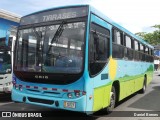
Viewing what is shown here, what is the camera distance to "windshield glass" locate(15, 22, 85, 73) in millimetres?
6730

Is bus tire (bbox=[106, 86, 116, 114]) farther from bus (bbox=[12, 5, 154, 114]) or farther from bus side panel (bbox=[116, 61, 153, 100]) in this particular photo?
bus side panel (bbox=[116, 61, 153, 100])

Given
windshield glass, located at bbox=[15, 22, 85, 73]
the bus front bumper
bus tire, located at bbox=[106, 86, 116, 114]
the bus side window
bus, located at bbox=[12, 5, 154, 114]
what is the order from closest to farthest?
the bus front bumper, bus, located at bbox=[12, 5, 154, 114], windshield glass, located at bbox=[15, 22, 85, 73], the bus side window, bus tire, located at bbox=[106, 86, 116, 114]

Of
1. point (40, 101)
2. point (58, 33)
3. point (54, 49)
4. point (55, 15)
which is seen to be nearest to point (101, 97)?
point (40, 101)

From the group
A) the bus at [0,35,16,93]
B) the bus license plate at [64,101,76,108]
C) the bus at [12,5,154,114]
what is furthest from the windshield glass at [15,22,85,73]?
the bus at [0,35,16,93]

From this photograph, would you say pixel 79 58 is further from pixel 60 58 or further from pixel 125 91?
pixel 125 91

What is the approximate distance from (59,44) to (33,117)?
2.53 meters

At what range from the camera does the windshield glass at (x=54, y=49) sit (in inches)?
265

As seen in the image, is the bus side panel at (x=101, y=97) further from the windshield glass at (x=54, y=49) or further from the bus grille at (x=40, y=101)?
the bus grille at (x=40, y=101)

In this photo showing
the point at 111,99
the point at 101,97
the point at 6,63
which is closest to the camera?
the point at 101,97

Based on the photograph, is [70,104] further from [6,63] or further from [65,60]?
[6,63]

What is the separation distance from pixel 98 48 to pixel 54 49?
1.15m

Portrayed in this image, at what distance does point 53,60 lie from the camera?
6.93 meters

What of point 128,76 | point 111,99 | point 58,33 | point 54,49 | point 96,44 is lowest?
point 111,99

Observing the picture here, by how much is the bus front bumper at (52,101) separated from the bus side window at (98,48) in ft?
2.70
